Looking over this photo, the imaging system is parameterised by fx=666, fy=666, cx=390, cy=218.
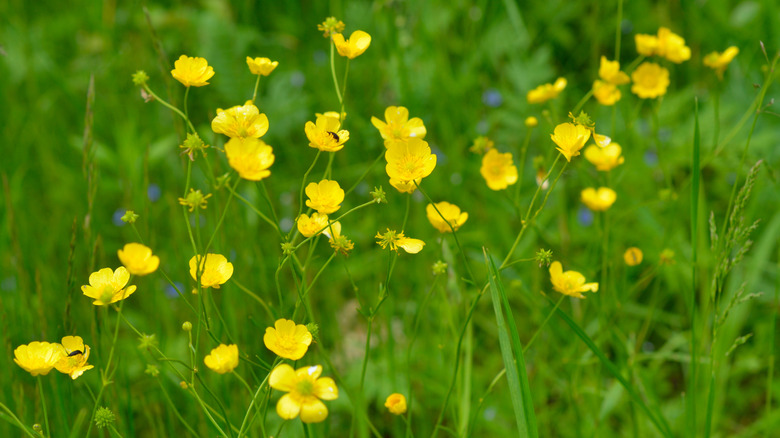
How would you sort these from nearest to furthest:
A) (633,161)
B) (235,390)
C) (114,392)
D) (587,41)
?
(114,392) → (235,390) → (633,161) → (587,41)

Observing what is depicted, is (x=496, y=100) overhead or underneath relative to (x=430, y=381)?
overhead

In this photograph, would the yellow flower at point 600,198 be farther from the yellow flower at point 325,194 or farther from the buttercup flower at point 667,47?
the yellow flower at point 325,194

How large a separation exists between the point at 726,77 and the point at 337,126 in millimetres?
2139

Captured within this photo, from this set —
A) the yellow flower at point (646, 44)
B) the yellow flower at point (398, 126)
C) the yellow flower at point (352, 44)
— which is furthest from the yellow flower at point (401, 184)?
the yellow flower at point (646, 44)

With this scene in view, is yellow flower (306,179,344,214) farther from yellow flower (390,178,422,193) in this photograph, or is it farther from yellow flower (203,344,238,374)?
yellow flower (203,344,238,374)

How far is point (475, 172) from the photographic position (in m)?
2.15

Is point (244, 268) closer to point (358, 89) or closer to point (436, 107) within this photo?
point (436, 107)

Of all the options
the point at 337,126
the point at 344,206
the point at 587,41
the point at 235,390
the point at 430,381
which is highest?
the point at 587,41

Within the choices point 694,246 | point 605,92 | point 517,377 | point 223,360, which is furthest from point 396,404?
point 605,92

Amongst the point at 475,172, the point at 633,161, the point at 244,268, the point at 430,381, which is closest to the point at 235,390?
the point at 244,268

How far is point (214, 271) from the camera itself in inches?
37.3

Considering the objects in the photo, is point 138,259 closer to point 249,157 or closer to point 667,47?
point 249,157

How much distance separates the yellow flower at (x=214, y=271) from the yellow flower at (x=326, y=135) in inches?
8.4

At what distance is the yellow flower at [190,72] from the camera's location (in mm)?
979
